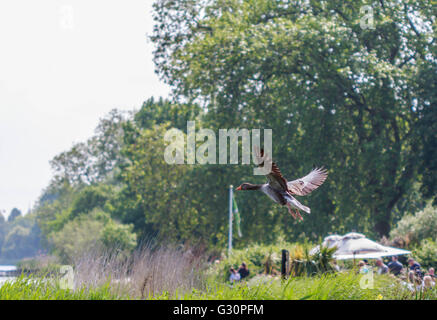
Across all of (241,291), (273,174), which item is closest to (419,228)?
(241,291)

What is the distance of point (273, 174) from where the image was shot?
285 inches

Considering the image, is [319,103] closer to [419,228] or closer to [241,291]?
[419,228]

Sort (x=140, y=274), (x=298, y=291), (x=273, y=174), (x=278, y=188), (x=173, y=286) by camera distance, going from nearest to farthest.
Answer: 1. (x=273, y=174)
2. (x=278, y=188)
3. (x=298, y=291)
4. (x=173, y=286)
5. (x=140, y=274)

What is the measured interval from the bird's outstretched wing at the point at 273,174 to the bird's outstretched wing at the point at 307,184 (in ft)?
1.15

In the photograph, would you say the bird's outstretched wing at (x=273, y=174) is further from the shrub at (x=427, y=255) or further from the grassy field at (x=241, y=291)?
the shrub at (x=427, y=255)

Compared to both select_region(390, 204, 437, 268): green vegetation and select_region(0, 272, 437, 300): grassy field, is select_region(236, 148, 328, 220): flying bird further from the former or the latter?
select_region(390, 204, 437, 268): green vegetation

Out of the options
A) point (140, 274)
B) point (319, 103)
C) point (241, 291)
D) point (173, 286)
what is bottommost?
point (173, 286)

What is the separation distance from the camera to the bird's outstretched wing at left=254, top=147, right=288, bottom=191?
21.9 feet

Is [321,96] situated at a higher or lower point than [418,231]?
higher

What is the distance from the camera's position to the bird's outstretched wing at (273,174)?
668cm

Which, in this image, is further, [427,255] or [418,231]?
[418,231]

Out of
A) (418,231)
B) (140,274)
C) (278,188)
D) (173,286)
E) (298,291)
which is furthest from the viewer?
(418,231)

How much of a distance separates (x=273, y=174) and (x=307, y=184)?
5.60 ft

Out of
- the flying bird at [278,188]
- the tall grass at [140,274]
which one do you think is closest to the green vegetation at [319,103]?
the tall grass at [140,274]
